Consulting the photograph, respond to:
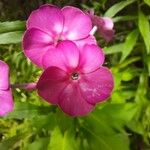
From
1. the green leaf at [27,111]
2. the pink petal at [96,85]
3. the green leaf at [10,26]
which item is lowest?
the green leaf at [27,111]

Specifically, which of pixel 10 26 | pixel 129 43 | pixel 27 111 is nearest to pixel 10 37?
pixel 10 26

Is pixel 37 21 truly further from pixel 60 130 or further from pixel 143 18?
pixel 143 18

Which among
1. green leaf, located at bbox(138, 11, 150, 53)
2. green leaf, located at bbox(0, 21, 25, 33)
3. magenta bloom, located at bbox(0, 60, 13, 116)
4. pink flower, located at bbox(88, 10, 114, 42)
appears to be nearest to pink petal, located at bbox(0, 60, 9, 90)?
magenta bloom, located at bbox(0, 60, 13, 116)

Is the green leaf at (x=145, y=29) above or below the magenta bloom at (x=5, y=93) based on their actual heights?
below

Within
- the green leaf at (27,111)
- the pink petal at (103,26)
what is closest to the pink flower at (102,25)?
the pink petal at (103,26)

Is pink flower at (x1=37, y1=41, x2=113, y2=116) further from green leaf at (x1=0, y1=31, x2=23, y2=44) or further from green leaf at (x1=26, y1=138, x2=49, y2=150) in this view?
green leaf at (x1=26, y1=138, x2=49, y2=150)

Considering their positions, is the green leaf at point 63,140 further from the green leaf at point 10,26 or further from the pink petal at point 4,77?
the pink petal at point 4,77
